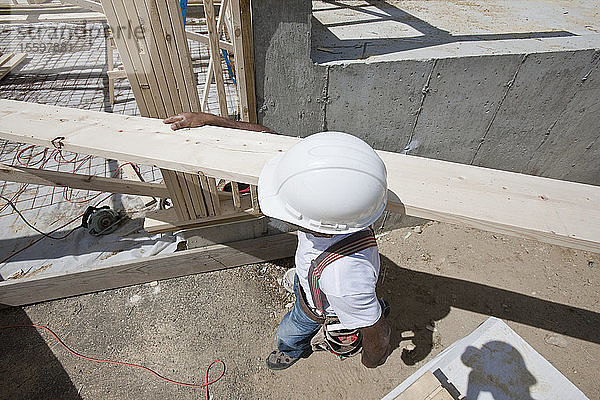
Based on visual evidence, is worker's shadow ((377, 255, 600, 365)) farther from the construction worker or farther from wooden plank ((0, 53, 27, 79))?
wooden plank ((0, 53, 27, 79))

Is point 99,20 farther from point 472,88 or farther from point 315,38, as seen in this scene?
point 472,88

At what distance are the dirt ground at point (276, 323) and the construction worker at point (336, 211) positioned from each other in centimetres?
149

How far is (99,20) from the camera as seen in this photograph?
9.30 meters

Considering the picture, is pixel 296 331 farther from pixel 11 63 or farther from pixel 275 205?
pixel 11 63

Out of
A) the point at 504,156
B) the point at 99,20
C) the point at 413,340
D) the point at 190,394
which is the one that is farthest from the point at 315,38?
the point at 99,20

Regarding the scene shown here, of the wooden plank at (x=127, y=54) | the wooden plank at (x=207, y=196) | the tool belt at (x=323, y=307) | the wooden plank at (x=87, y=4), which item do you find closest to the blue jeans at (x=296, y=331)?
the tool belt at (x=323, y=307)

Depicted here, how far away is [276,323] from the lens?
368 cm

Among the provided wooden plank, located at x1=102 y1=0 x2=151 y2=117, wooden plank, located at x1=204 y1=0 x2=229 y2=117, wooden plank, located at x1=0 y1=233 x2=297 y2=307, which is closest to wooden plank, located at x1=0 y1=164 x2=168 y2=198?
wooden plank, located at x1=102 y1=0 x2=151 y2=117

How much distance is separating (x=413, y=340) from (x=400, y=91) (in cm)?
269

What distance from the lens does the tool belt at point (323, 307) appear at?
175 centimetres

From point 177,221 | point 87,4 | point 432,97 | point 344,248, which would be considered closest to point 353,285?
point 344,248

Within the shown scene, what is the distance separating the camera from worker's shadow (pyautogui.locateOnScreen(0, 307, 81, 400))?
316cm

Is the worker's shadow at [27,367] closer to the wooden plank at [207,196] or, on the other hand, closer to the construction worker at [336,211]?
the wooden plank at [207,196]

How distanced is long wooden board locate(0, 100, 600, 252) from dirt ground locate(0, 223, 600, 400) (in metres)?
2.35
